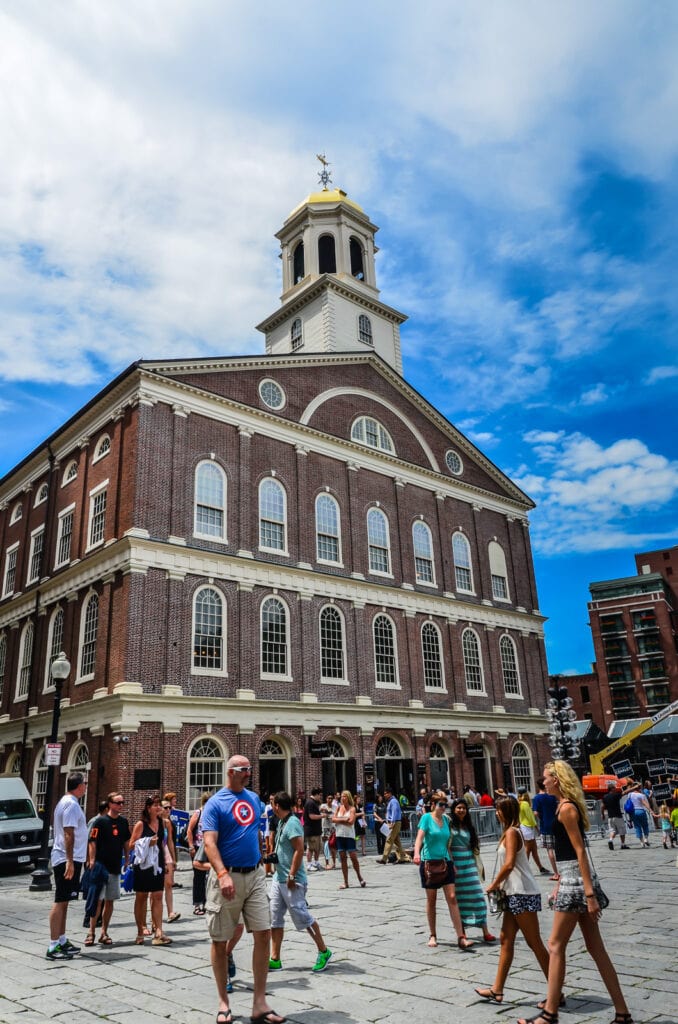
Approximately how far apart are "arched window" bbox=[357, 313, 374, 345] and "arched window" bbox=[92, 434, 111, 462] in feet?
53.3

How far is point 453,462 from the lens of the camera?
40.3 metres

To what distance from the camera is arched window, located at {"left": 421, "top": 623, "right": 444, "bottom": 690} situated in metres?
34.5

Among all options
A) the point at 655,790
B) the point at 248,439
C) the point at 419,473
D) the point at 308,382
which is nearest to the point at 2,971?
the point at 248,439

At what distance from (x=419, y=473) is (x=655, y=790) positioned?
1769 centimetres

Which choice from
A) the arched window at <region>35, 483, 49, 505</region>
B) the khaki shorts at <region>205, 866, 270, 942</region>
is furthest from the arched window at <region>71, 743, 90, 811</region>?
the khaki shorts at <region>205, 866, 270, 942</region>

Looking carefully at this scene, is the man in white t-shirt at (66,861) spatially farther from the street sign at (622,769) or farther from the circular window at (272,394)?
the street sign at (622,769)

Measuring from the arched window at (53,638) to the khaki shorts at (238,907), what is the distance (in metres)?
24.2

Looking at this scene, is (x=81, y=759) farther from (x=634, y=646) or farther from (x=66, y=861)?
(x=634, y=646)

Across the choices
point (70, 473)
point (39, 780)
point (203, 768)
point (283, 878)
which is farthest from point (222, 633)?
point (283, 878)

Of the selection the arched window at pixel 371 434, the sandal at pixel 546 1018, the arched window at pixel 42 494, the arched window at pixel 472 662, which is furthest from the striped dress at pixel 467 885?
the arched window at pixel 42 494

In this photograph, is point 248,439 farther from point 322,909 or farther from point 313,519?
point 322,909

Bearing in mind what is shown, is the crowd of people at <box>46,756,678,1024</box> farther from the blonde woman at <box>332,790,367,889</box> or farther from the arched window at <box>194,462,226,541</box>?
the arched window at <box>194,462,226,541</box>

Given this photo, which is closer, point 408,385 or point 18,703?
point 18,703

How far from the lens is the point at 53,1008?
740 cm
